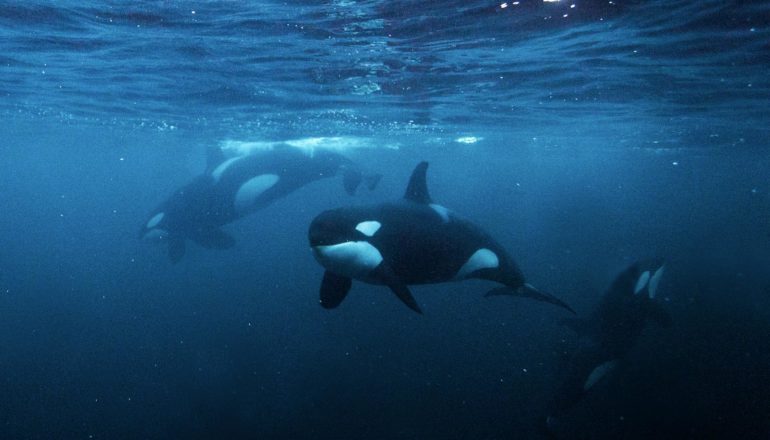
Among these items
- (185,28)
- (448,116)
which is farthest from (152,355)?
(448,116)

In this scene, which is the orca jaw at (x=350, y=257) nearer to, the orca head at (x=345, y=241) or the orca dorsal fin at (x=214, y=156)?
the orca head at (x=345, y=241)

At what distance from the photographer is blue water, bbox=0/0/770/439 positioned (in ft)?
32.7

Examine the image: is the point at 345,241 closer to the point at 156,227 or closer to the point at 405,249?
the point at 405,249

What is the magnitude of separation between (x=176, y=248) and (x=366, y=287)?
7835 mm

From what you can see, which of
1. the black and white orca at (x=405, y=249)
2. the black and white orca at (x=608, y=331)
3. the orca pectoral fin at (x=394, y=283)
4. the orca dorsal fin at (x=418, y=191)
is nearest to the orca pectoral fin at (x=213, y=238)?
the orca dorsal fin at (x=418, y=191)

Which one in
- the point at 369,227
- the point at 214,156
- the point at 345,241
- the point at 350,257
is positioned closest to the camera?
the point at 345,241

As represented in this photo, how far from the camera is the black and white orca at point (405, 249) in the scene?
5.88 metres

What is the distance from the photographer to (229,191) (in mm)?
15336

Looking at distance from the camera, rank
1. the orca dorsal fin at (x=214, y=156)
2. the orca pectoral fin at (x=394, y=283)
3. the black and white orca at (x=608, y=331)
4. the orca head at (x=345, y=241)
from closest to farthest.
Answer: the orca head at (x=345, y=241) < the orca pectoral fin at (x=394, y=283) < the black and white orca at (x=608, y=331) < the orca dorsal fin at (x=214, y=156)

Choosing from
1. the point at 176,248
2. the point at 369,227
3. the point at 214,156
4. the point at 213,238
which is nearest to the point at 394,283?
the point at 369,227

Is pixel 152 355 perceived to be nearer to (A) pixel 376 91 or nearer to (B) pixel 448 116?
(A) pixel 376 91

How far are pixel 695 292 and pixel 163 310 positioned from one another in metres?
21.3

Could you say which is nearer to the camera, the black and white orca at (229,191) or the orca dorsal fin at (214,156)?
the black and white orca at (229,191)

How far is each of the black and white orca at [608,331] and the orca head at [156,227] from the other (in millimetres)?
11775
